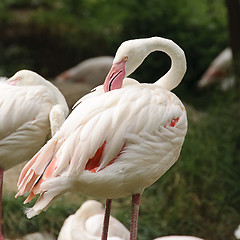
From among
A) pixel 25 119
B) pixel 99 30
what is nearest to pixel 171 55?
pixel 25 119

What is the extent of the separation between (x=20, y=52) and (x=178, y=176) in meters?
4.62

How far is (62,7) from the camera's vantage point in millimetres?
10258

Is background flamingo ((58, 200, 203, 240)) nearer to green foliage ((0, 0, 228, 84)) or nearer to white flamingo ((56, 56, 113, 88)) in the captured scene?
white flamingo ((56, 56, 113, 88))

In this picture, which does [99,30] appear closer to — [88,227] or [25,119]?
[88,227]

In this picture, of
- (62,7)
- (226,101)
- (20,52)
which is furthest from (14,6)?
(226,101)

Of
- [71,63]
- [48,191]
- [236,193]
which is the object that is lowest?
[71,63]

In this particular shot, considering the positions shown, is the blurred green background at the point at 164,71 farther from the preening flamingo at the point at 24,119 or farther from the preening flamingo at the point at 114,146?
the preening flamingo at the point at 114,146

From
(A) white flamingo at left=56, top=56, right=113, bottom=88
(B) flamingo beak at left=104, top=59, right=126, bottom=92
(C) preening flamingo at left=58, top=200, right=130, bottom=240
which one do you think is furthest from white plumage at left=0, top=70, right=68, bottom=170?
(A) white flamingo at left=56, top=56, right=113, bottom=88

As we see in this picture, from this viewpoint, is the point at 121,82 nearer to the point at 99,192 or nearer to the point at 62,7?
the point at 99,192

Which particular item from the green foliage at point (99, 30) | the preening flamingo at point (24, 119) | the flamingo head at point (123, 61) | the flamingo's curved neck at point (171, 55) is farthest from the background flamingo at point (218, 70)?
the flamingo head at point (123, 61)

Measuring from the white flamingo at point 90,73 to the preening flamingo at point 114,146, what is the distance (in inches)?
211

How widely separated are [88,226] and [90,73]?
→ 4507 mm

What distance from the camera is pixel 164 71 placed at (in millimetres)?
8344

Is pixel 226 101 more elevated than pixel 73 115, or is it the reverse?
pixel 73 115
